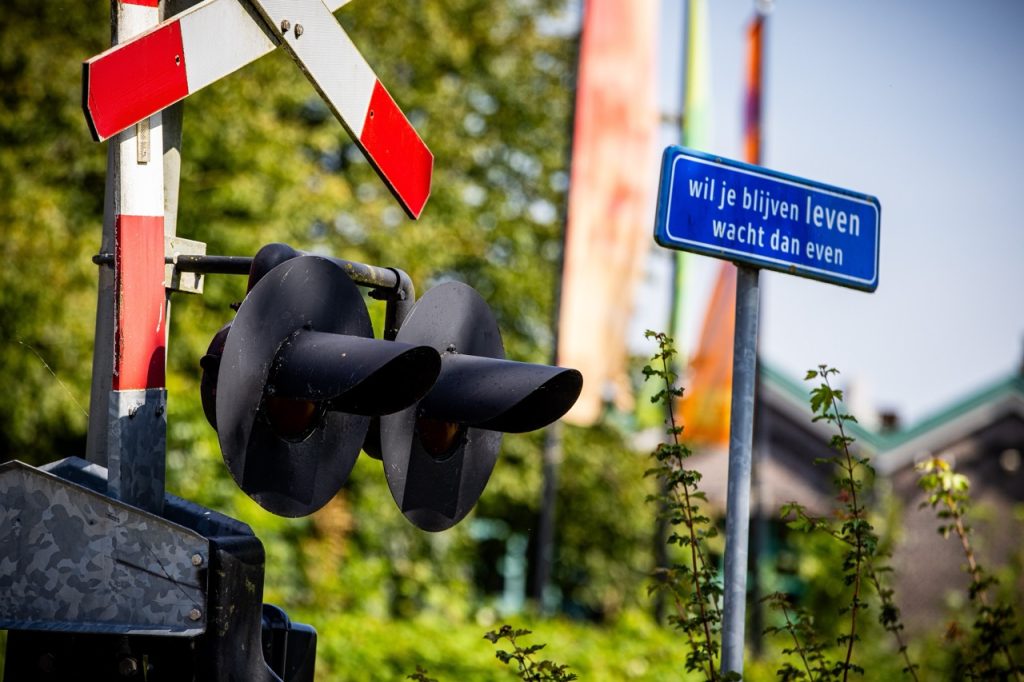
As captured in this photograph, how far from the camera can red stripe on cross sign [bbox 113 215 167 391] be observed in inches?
83.2

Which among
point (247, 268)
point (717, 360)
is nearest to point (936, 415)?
point (717, 360)

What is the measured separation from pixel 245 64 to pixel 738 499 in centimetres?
140

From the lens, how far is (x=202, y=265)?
8.03 ft

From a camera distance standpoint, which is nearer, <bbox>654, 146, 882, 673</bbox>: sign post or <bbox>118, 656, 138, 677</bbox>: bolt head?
<bbox>118, 656, 138, 677</bbox>: bolt head

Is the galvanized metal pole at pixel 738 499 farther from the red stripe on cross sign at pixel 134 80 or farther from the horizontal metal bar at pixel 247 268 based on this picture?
the red stripe on cross sign at pixel 134 80

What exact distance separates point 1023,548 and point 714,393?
25.5 ft

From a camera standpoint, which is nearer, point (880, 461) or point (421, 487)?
point (421, 487)

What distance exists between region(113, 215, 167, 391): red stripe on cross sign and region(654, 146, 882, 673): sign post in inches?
43.8

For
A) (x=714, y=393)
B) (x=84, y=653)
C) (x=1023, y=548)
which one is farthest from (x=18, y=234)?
(x=1023, y=548)

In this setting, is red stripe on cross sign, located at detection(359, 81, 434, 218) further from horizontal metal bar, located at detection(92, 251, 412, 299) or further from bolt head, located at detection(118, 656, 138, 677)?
bolt head, located at detection(118, 656, 138, 677)

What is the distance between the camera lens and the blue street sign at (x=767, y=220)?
2.77m

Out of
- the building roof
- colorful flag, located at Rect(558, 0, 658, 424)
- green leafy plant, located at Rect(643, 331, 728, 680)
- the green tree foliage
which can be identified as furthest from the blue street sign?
the building roof

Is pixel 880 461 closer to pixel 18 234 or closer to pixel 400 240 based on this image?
pixel 400 240

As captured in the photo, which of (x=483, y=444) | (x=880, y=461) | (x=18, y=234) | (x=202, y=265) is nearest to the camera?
(x=202, y=265)
